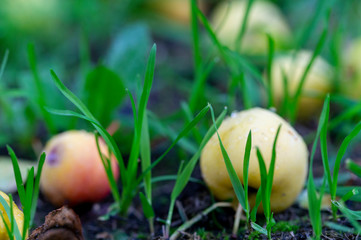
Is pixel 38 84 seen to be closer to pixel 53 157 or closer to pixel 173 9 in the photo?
pixel 53 157

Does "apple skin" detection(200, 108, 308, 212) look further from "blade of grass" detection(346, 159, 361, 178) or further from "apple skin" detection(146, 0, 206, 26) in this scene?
"apple skin" detection(146, 0, 206, 26)

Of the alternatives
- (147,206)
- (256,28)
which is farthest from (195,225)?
(256,28)

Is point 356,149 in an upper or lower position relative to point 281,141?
lower

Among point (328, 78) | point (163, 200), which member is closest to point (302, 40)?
point (328, 78)

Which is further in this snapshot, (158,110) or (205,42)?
(205,42)

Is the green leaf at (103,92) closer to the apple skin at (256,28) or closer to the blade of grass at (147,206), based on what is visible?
the blade of grass at (147,206)

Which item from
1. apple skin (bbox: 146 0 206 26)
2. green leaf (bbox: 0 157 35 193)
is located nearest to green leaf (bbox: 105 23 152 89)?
green leaf (bbox: 0 157 35 193)

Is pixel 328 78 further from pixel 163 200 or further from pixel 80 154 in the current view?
pixel 80 154
